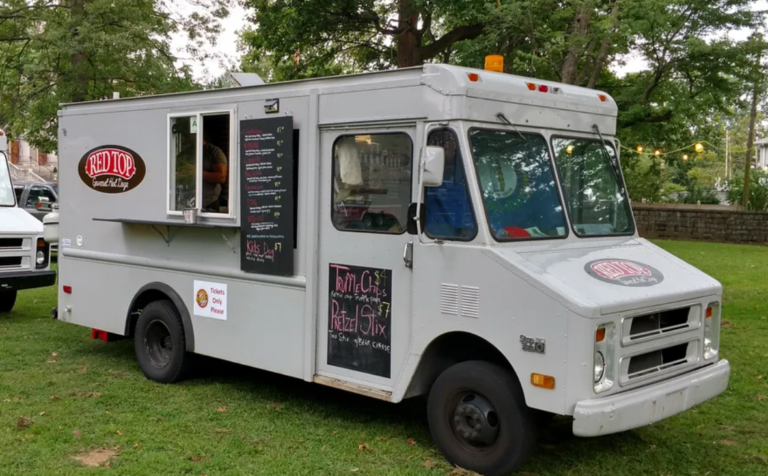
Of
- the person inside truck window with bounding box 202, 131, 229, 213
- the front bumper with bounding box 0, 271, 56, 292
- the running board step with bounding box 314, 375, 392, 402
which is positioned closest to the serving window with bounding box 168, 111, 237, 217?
the person inside truck window with bounding box 202, 131, 229, 213

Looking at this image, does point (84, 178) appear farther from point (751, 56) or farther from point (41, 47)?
point (41, 47)

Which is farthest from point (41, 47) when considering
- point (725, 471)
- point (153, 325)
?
point (725, 471)

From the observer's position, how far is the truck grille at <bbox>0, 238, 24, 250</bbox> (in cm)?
1038

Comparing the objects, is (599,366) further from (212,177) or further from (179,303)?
(179,303)

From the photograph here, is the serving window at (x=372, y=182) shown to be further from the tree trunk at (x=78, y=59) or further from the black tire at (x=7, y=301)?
the tree trunk at (x=78, y=59)

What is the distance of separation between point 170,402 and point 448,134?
134 inches

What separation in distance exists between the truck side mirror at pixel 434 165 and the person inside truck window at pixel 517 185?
30 centimetres

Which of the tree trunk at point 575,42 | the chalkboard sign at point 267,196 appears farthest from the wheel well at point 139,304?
the tree trunk at point 575,42

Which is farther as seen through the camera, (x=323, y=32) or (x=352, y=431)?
(x=323, y=32)

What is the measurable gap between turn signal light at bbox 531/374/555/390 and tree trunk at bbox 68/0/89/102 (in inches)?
609

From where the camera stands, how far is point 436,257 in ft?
16.9

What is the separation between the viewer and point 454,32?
1634 centimetres

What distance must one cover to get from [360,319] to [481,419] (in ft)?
3.96

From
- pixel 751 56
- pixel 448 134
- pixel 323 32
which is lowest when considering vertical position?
pixel 448 134
